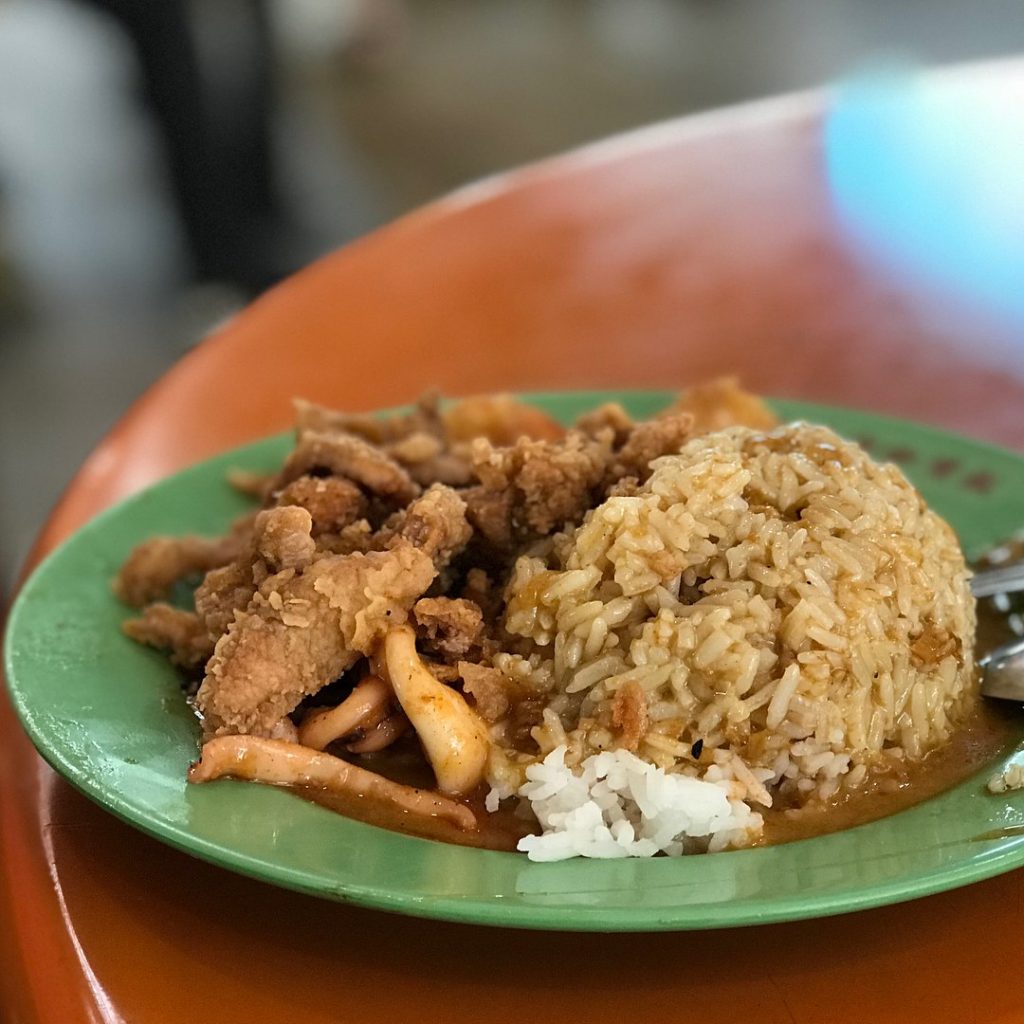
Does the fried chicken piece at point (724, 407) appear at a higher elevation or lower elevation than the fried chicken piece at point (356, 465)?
lower

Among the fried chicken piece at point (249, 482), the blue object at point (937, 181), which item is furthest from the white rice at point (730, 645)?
the blue object at point (937, 181)

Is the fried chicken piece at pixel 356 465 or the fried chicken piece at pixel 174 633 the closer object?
the fried chicken piece at pixel 174 633

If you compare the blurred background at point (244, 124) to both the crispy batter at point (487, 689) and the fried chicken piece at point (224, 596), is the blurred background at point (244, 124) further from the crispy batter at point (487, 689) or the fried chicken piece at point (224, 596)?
the crispy batter at point (487, 689)

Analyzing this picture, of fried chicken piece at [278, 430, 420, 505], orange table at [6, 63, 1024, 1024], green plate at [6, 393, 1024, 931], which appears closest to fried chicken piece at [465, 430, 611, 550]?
fried chicken piece at [278, 430, 420, 505]

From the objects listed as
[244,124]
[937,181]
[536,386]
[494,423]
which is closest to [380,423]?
[494,423]

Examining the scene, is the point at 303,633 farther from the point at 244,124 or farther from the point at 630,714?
the point at 244,124

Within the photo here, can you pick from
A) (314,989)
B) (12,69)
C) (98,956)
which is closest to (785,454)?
(314,989)

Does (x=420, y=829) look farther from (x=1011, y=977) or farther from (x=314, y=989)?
(x=1011, y=977)

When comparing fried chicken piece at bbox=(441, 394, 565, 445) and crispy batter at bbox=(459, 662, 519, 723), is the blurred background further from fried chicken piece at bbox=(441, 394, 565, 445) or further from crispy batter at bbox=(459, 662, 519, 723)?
crispy batter at bbox=(459, 662, 519, 723)
